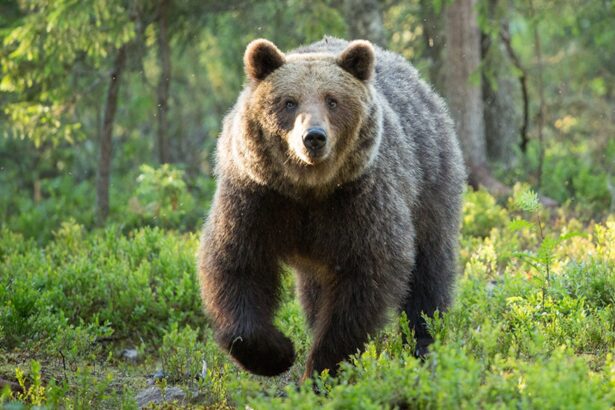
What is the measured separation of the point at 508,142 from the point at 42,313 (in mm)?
9695

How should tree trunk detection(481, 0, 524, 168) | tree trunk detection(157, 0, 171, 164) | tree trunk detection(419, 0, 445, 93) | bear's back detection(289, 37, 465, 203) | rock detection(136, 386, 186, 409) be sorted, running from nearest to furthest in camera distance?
rock detection(136, 386, 186, 409), bear's back detection(289, 37, 465, 203), tree trunk detection(157, 0, 171, 164), tree trunk detection(419, 0, 445, 93), tree trunk detection(481, 0, 524, 168)

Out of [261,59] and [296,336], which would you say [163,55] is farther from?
[261,59]

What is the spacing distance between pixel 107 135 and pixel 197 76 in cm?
675

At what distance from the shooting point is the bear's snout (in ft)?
17.0

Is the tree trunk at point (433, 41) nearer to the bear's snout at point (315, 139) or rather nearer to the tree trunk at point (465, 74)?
the tree trunk at point (465, 74)

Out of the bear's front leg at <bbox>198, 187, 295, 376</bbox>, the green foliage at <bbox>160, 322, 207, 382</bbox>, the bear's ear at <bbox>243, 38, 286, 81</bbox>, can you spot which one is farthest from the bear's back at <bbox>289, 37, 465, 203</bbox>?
the green foliage at <bbox>160, 322, 207, 382</bbox>

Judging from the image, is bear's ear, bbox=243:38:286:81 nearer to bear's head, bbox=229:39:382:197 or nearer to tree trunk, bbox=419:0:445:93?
bear's head, bbox=229:39:382:197

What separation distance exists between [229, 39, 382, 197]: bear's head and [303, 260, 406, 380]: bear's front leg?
1.89 ft

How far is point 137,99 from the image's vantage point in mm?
16188

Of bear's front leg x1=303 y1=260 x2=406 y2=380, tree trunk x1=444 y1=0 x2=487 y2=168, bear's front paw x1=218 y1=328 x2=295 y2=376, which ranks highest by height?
tree trunk x1=444 y1=0 x2=487 y2=168

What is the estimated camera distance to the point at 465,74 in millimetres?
12344

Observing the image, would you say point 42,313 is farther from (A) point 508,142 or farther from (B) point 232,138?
(A) point 508,142

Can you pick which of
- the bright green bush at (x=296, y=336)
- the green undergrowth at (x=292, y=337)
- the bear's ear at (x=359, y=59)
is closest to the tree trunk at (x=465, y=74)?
the green undergrowth at (x=292, y=337)

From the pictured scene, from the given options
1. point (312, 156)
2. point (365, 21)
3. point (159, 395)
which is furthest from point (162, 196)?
point (312, 156)
